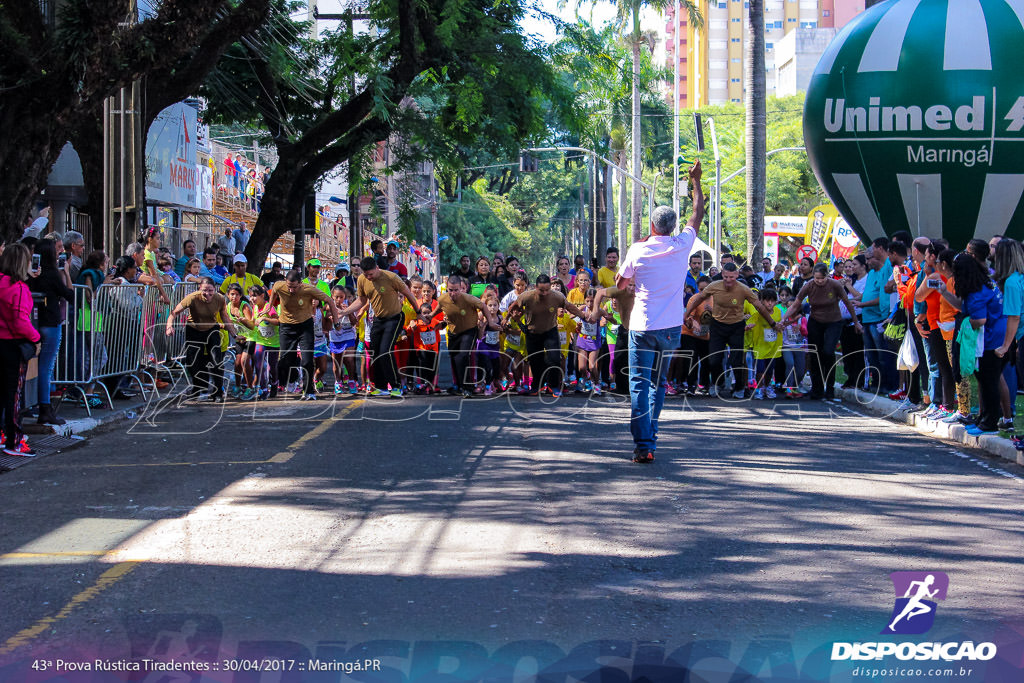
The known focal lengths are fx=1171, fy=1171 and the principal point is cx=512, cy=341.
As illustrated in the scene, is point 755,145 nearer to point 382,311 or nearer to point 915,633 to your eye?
point 382,311

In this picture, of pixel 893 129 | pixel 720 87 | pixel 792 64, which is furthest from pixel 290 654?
pixel 720 87

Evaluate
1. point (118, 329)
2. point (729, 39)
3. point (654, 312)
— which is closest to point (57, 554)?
point (654, 312)

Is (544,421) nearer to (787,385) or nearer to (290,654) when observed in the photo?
(787,385)

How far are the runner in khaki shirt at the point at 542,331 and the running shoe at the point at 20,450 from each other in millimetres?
7252

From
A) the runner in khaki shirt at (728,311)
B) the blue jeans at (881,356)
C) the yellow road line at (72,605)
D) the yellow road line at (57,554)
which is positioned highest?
the runner in khaki shirt at (728,311)

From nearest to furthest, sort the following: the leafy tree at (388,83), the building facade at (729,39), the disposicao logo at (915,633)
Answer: the disposicao logo at (915,633), the leafy tree at (388,83), the building facade at (729,39)

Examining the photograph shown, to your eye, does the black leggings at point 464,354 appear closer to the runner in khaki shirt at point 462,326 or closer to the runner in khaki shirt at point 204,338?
the runner in khaki shirt at point 462,326

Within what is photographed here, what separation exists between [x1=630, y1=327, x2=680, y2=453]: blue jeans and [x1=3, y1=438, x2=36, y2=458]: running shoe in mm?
5311

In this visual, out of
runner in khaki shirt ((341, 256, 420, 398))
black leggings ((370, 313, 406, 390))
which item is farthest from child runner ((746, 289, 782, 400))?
black leggings ((370, 313, 406, 390))

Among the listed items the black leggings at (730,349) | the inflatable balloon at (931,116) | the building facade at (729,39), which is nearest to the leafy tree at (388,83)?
the inflatable balloon at (931,116)

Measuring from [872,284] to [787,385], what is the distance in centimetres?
196

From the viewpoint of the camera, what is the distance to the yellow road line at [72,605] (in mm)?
4965

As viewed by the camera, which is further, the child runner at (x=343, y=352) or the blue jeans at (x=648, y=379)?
the child runner at (x=343, y=352)

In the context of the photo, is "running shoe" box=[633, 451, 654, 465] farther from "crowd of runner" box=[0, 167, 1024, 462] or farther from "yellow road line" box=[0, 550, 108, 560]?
"yellow road line" box=[0, 550, 108, 560]
